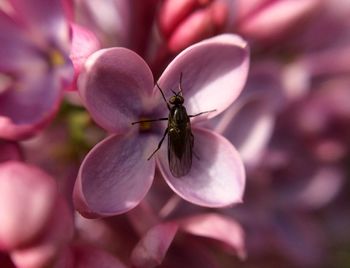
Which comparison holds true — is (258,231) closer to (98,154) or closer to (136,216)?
(136,216)

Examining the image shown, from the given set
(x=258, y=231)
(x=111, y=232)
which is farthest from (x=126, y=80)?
(x=258, y=231)

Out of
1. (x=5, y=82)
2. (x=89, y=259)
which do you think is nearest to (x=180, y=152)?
(x=89, y=259)

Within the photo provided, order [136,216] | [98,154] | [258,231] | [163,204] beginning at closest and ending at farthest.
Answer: [98,154], [136,216], [163,204], [258,231]

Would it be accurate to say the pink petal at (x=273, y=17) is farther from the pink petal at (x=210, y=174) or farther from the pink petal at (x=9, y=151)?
the pink petal at (x=9, y=151)

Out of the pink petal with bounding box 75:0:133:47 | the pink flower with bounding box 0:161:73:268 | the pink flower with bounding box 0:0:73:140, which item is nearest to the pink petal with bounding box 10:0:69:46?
the pink flower with bounding box 0:0:73:140

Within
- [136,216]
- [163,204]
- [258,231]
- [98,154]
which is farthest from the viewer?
[258,231]

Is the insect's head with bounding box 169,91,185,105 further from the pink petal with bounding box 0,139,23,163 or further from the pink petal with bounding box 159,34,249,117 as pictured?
the pink petal with bounding box 0,139,23,163

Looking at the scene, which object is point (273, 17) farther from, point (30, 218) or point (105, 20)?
point (30, 218)
